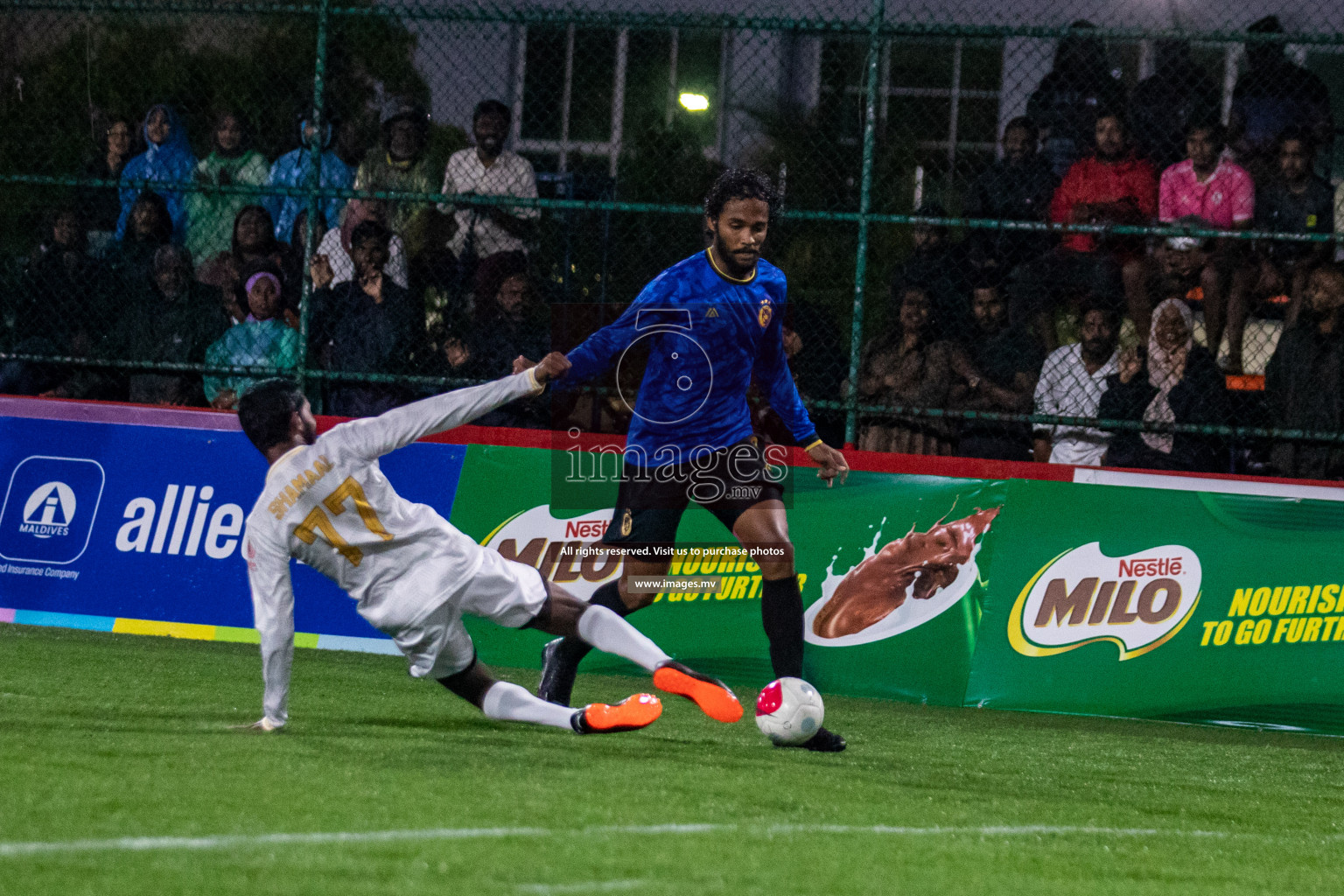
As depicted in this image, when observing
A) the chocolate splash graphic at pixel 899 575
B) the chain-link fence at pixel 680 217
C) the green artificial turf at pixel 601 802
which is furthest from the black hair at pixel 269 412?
the chocolate splash graphic at pixel 899 575

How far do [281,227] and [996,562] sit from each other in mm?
4805

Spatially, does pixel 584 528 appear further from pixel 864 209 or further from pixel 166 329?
pixel 166 329

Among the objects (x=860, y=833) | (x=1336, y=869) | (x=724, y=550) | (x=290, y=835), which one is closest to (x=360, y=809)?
(x=290, y=835)

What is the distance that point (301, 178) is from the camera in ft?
32.4

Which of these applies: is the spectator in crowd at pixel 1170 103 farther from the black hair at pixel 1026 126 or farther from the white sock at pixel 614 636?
the white sock at pixel 614 636

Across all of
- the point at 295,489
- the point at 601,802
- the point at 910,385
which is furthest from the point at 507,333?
the point at 601,802

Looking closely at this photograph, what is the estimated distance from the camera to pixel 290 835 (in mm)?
3959

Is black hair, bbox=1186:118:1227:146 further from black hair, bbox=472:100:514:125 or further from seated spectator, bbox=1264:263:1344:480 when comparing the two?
black hair, bbox=472:100:514:125

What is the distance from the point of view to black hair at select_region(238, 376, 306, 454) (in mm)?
5742

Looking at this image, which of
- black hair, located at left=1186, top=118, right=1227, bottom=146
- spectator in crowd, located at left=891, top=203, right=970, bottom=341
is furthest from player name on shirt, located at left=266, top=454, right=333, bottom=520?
black hair, located at left=1186, top=118, right=1227, bottom=146

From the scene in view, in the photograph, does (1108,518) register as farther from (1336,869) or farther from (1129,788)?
(1336,869)

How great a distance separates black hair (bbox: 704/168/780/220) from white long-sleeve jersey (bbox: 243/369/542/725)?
51.5 inches

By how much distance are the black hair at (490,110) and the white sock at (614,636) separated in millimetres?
4998

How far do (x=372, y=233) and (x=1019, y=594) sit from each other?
436cm
